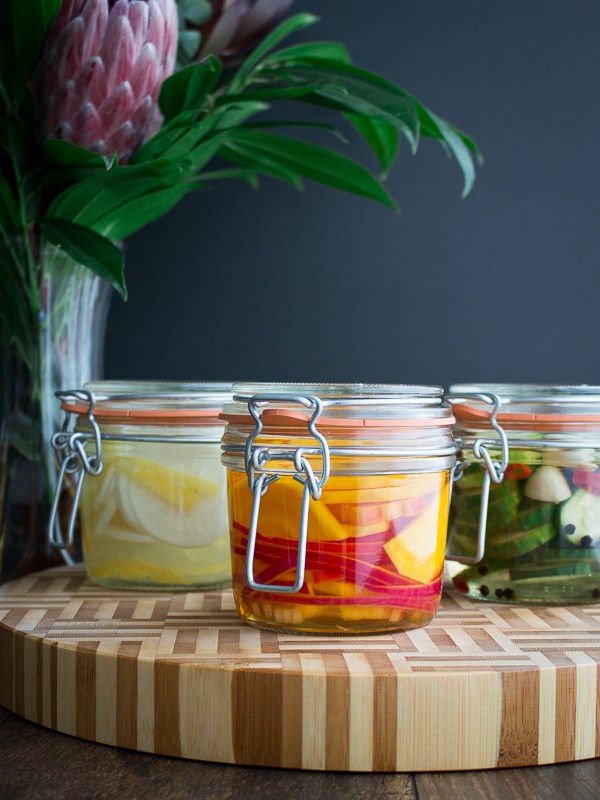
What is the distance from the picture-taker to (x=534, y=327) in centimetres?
109

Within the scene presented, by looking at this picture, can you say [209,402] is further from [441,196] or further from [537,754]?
[441,196]

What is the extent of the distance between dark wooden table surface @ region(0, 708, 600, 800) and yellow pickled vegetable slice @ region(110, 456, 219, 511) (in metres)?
0.22

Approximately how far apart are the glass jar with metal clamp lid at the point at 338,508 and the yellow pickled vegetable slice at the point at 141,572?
11cm

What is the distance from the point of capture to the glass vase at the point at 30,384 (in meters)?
0.79

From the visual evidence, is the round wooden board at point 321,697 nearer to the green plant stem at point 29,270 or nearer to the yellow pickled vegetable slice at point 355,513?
the yellow pickled vegetable slice at point 355,513

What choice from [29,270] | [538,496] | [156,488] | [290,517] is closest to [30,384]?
[29,270]

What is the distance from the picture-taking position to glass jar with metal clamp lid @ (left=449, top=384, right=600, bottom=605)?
62 centimetres

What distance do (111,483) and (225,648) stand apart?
0.21 m

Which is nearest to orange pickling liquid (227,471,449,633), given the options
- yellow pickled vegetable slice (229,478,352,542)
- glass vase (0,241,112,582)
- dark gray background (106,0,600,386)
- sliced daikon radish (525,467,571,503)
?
yellow pickled vegetable slice (229,478,352,542)

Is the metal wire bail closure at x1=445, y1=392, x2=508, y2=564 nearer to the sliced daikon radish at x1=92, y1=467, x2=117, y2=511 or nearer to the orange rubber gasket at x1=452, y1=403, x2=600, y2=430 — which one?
the orange rubber gasket at x1=452, y1=403, x2=600, y2=430

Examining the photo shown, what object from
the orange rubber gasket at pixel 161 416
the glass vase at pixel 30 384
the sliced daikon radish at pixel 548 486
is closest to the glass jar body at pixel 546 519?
the sliced daikon radish at pixel 548 486

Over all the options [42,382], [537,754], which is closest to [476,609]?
[537,754]

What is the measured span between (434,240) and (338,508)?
25.8 inches

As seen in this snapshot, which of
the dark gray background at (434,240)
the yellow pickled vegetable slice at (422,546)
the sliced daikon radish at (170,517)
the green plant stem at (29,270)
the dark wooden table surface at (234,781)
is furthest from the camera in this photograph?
the dark gray background at (434,240)
